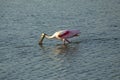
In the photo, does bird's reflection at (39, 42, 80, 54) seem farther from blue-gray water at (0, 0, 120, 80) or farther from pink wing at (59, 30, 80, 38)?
pink wing at (59, 30, 80, 38)

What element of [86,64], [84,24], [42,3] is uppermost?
[42,3]

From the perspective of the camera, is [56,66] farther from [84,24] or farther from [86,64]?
[84,24]

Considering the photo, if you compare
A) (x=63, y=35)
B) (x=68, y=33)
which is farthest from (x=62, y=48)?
(x=68, y=33)

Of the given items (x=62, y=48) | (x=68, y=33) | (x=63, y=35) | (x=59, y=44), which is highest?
(x=68, y=33)

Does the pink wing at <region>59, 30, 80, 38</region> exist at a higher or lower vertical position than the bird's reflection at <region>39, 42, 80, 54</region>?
higher

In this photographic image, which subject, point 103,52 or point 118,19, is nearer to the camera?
point 103,52

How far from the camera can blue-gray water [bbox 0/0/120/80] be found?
16.8m

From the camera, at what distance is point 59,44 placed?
2150cm

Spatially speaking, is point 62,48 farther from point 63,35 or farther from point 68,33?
point 68,33

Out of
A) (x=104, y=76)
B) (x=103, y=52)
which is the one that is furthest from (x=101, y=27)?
(x=104, y=76)

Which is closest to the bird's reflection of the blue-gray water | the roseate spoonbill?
the blue-gray water

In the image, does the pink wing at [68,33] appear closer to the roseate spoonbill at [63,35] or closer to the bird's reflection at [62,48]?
the roseate spoonbill at [63,35]

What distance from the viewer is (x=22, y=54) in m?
19.5

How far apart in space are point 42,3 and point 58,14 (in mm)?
5229
